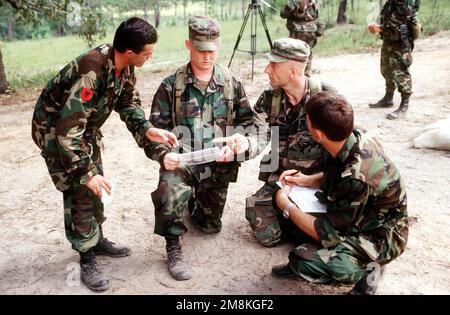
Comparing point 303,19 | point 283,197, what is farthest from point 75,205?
point 303,19

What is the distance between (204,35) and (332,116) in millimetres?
1148

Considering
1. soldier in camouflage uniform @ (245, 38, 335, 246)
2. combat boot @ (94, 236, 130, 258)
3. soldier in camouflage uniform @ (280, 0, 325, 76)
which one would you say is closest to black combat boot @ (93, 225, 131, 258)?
combat boot @ (94, 236, 130, 258)

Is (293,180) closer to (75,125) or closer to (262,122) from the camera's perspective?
(262,122)

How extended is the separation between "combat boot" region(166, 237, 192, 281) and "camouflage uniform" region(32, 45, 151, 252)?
49 centimetres

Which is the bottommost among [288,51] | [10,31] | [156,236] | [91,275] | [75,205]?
[10,31]

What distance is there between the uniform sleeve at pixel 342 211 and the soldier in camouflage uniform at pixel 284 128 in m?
0.72

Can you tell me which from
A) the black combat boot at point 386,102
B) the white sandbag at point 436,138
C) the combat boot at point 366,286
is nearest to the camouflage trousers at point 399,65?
the black combat boot at point 386,102

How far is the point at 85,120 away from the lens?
2566 mm

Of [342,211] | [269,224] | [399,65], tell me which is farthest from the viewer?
[399,65]

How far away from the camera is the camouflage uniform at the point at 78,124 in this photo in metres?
2.51

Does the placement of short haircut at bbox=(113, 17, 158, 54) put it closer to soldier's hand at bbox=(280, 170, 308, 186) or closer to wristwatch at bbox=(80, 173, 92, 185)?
wristwatch at bbox=(80, 173, 92, 185)

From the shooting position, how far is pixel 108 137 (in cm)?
588
